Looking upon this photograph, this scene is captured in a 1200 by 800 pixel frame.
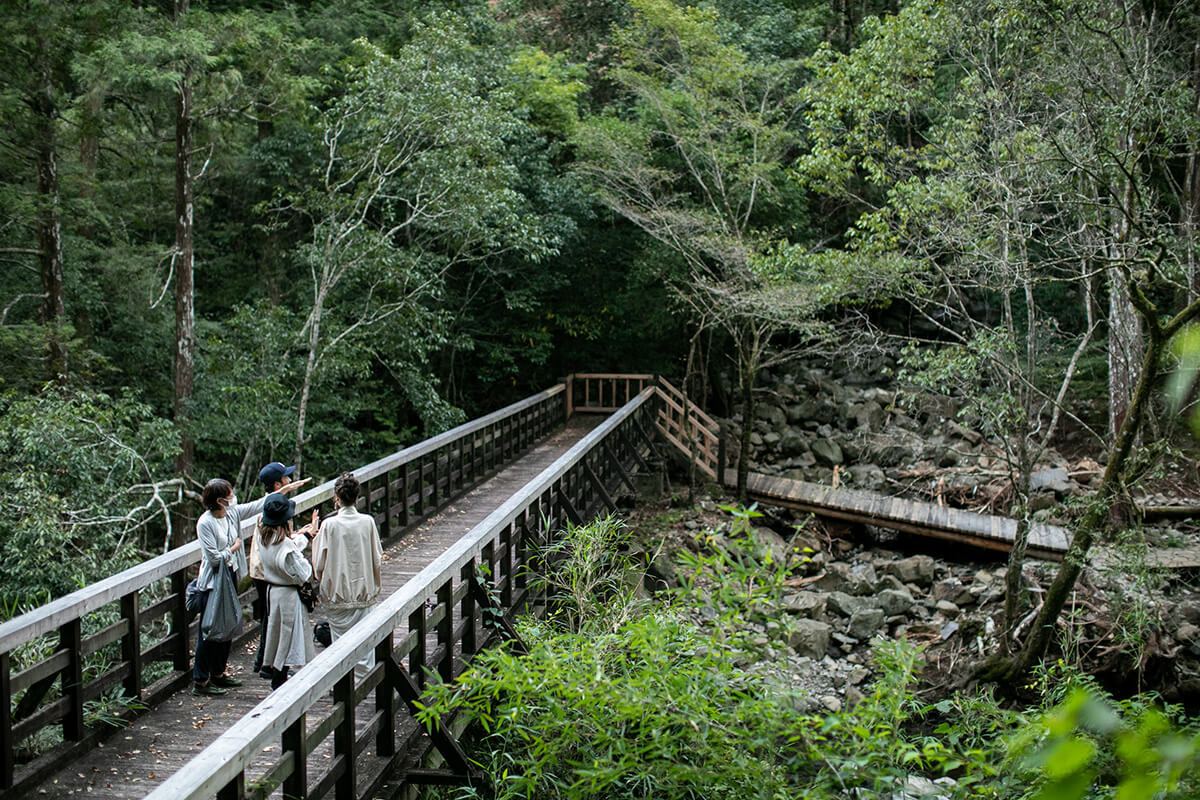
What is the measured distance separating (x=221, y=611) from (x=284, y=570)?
404 millimetres

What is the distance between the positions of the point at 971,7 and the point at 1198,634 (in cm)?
685

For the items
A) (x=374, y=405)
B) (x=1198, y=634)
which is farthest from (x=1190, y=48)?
(x=374, y=405)

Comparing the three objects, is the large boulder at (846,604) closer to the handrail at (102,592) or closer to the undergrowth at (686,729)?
the undergrowth at (686,729)

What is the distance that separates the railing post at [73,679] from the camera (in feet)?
14.4

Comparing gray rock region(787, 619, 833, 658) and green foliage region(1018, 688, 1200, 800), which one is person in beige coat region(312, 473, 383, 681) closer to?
green foliage region(1018, 688, 1200, 800)

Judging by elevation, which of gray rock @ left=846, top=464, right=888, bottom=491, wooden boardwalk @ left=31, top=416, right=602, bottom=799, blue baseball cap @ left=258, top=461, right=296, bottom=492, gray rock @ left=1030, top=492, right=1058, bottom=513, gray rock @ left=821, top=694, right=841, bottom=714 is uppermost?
blue baseball cap @ left=258, top=461, right=296, bottom=492

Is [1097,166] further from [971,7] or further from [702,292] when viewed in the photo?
[702,292]

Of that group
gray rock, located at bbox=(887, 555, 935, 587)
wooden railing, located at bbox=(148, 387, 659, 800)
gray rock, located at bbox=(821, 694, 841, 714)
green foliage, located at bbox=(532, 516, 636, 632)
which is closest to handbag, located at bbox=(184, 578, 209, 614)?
wooden railing, located at bbox=(148, 387, 659, 800)

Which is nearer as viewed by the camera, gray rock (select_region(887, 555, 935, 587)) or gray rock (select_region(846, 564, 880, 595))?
gray rock (select_region(846, 564, 880, 595))

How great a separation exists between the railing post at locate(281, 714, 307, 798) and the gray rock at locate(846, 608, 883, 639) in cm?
816

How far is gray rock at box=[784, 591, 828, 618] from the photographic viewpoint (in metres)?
11.1

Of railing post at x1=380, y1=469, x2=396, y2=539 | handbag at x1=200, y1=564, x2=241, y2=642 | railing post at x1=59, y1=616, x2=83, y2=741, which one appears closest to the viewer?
railing post at x1=59, y1=616, x2=83, y2=741

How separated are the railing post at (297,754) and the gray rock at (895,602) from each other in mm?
8766

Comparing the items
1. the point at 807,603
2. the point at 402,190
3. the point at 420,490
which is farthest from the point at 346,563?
the point at 402,190
